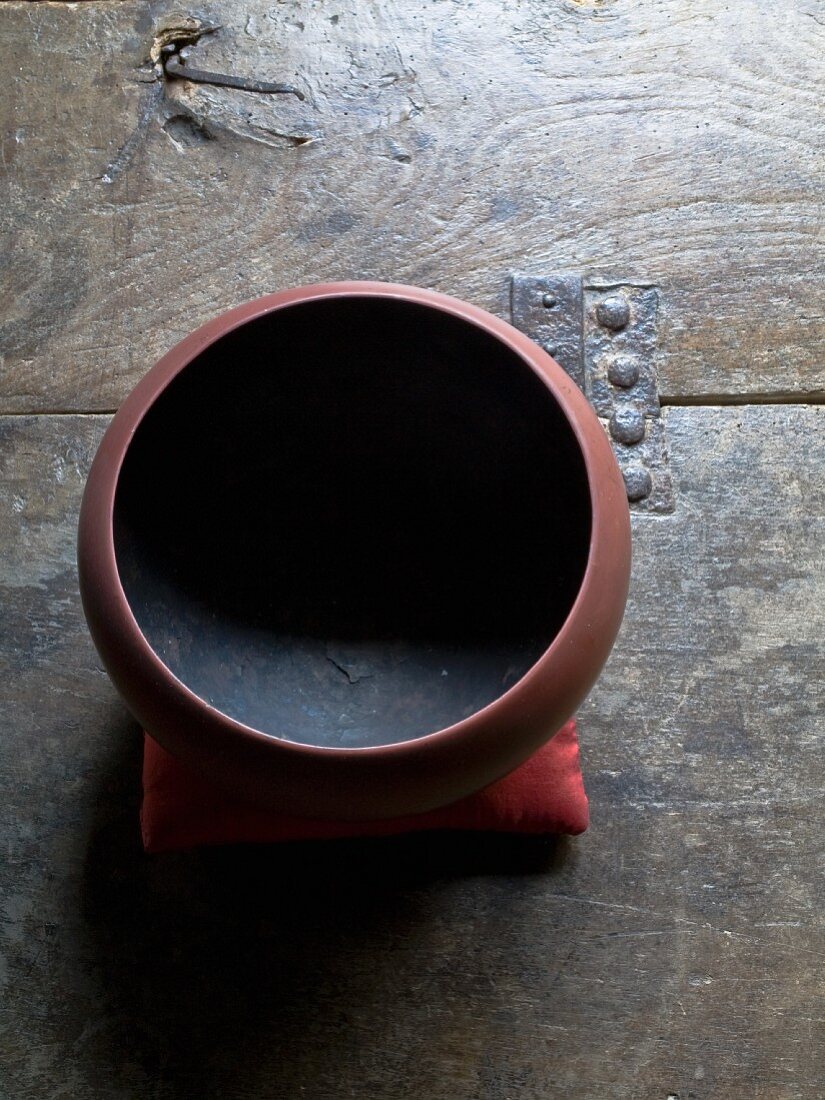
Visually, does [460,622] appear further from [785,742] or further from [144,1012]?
[144,1012]

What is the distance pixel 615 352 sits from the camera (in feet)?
3.70

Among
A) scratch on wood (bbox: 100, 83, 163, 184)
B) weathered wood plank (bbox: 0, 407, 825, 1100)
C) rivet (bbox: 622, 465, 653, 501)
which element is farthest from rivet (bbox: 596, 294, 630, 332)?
scratch on wood (bbox: 100, 83, 163, 184)

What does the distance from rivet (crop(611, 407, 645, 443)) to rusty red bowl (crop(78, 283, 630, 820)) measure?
0.15 meters

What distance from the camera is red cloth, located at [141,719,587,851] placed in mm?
960

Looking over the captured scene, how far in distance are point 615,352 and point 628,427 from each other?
0.28 ft

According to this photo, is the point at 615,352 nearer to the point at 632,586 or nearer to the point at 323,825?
the point at 632,586

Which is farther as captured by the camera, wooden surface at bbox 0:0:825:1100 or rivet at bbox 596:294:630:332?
rivet at bbox 596:294:630:332

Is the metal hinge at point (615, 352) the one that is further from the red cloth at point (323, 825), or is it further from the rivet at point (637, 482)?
the red cloth at point (323, 825)

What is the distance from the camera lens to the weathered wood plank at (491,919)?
97cm

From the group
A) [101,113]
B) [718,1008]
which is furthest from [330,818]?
[101,113]

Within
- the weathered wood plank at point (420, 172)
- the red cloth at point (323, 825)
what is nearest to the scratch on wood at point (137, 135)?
the weathered wood plank at point (420, 172)

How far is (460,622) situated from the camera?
108cm

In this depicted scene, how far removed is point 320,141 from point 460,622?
557 millimetres

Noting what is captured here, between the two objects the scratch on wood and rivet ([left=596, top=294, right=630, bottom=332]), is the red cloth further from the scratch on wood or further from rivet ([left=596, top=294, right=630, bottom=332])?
the scratch on wood
